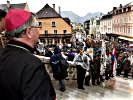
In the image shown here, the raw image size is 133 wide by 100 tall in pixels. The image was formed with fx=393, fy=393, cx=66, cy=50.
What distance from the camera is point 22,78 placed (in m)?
2.38

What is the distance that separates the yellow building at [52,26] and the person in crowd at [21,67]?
70.5 metres

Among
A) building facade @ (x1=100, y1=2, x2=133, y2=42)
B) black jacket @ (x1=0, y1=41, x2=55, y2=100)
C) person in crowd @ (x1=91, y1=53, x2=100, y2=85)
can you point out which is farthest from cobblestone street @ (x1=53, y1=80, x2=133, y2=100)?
building facade @ (x1=100, y1=2, x2=133, y2=42)

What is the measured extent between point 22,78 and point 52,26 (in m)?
73.2

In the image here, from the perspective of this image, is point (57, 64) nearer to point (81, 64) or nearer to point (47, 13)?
point (81, 64)

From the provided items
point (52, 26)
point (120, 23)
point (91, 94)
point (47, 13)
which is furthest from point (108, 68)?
point (120, 23)

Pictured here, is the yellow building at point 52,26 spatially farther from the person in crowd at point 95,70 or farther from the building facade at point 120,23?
the person in crowd at point 95,70

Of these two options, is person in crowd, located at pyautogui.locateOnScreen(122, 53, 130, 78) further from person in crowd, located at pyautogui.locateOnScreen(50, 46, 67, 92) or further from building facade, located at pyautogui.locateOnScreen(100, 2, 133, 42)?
building facade, located at pyautogui.locateOnScreen(100, 2, 133, 42)

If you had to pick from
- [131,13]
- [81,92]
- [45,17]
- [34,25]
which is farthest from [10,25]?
[131,13]

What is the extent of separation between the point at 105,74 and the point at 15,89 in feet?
57.2

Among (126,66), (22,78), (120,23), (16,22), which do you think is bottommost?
(126,66)

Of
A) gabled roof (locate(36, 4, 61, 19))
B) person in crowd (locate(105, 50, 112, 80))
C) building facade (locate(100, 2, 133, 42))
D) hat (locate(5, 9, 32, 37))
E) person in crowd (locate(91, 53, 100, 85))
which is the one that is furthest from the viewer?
building facade (locate(100, 2, 133, 42))

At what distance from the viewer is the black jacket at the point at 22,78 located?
236 cm

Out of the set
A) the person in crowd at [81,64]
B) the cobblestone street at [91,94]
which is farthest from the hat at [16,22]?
the person in crowd at [81,64]

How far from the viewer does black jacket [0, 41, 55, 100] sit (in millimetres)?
2355
